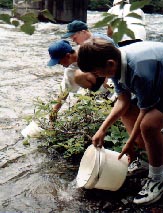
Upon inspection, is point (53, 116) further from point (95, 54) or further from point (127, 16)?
point (127, 16)

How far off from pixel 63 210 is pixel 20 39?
971 centimetres

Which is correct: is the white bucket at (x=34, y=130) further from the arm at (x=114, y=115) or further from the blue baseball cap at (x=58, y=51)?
the arm at (x=114, y=115)

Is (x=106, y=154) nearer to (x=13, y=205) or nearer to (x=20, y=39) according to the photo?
(x=13, y=205)

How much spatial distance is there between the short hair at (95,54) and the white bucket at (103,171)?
26.9 inches

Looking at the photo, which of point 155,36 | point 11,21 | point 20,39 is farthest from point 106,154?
point 155,36

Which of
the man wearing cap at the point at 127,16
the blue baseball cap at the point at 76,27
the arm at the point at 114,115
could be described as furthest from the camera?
the blue baseball cap at the point at 76,27

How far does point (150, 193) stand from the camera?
283cm

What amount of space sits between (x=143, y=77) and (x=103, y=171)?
29.3 inches

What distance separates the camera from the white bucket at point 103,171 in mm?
2793

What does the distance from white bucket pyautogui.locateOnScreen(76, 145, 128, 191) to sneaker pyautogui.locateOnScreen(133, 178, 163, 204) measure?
173 mm

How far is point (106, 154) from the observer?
288cm

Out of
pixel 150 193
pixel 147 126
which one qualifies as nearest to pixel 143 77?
pixel 147 126

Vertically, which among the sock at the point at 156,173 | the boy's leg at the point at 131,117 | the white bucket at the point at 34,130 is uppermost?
the boy's leg at the point at 131,117

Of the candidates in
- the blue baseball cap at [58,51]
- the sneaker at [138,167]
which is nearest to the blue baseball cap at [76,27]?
the blue baseball cap at [58,51]
